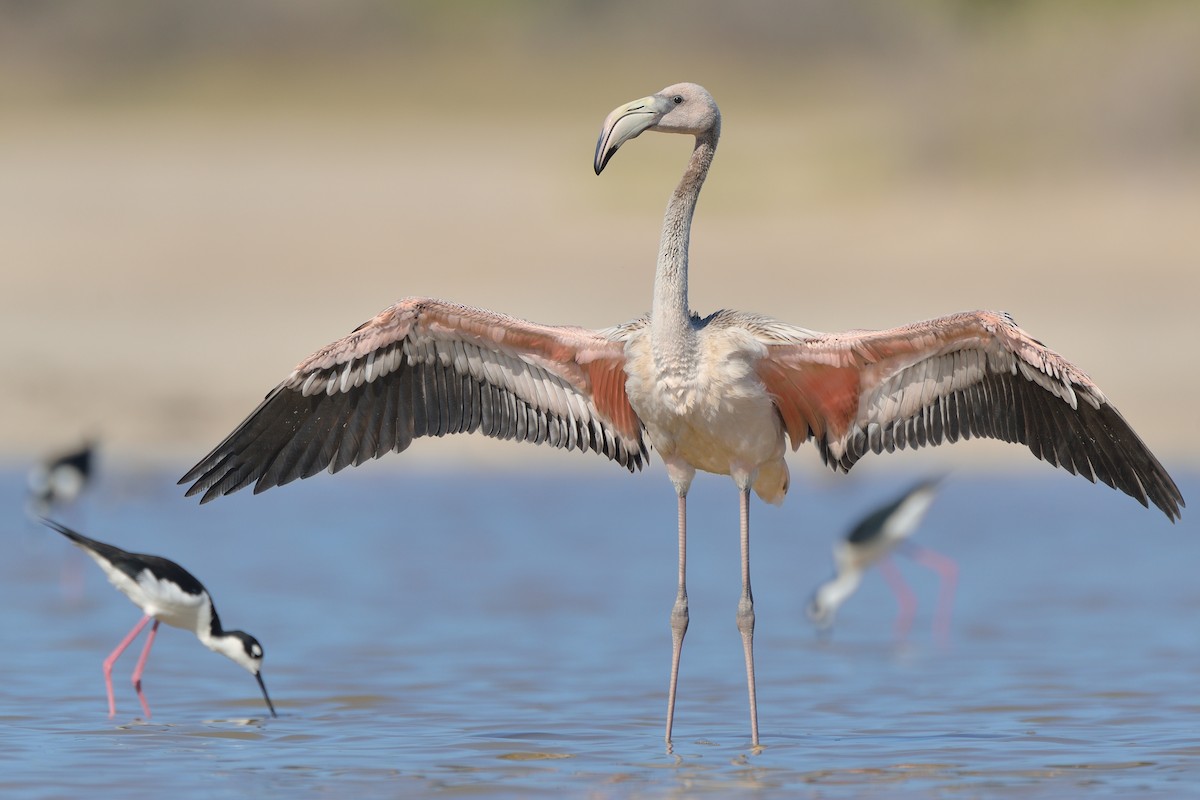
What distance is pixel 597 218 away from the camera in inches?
849

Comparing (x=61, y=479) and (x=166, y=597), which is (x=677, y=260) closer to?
(x=166, y=597)

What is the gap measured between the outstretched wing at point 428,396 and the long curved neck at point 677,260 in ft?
1.53

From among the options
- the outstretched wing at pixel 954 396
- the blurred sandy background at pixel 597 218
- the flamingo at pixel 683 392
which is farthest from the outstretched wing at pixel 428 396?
the blurred sandy background at pixel 597 218

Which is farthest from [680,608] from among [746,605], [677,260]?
[677,260]

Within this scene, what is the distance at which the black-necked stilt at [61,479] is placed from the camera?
11820 mm

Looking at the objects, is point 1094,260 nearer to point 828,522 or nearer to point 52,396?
point 828,522

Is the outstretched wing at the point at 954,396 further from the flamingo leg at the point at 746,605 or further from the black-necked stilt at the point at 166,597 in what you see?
the black-necked stilt at the point at 166,597

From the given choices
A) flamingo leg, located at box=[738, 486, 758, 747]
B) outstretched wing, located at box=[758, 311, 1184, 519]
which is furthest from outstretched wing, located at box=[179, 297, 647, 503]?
outstretched wing, located at box=[758, 311, 1184, 519]

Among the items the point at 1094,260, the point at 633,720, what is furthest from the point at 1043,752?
the point at 1094,260

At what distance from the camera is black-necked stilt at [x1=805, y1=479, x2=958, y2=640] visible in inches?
409

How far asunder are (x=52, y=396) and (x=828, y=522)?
21.6 feet

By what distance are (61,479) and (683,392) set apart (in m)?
5.63

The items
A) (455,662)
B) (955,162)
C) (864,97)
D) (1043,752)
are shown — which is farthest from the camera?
(864,97)

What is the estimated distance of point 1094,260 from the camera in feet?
61.0
